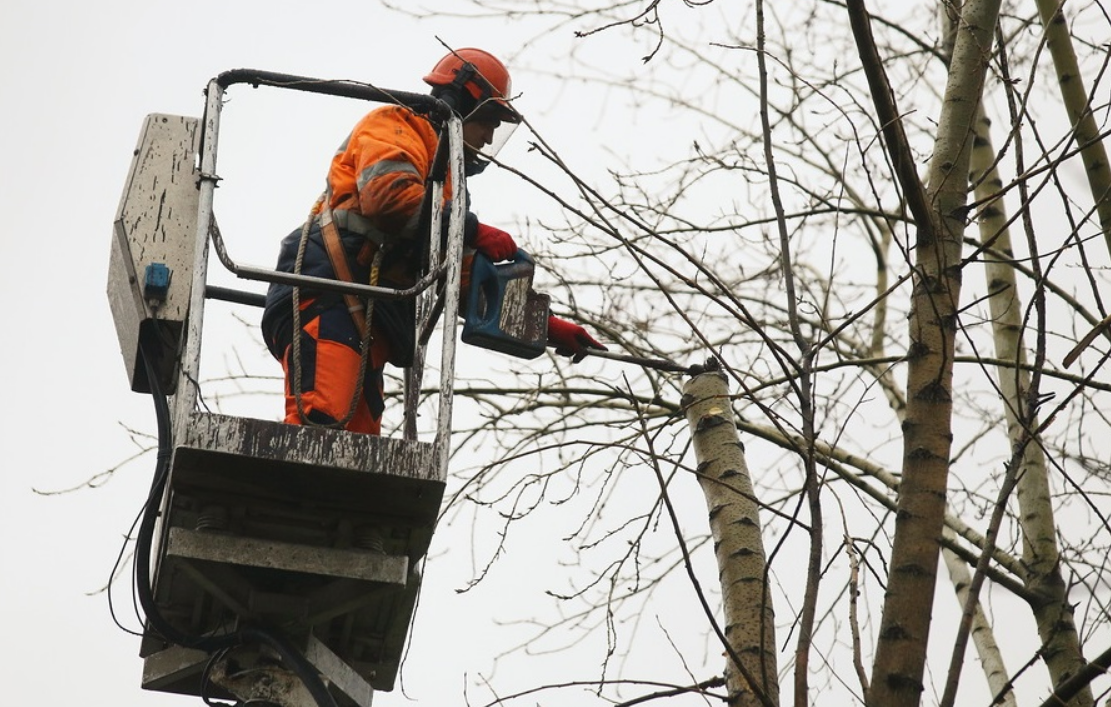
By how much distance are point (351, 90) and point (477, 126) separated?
0.78 metres

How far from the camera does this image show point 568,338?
5.26m

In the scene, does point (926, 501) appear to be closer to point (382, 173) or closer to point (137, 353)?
point (382, 173)

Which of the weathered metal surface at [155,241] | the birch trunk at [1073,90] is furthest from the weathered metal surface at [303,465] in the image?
the birch trunk at [1073,90]

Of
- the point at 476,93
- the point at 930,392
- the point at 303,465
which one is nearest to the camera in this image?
the point at 930,392

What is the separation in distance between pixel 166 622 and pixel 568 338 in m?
1.65

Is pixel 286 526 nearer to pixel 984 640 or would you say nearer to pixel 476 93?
pixel 476 93

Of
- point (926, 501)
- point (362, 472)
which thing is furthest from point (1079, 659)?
point (362, 472)

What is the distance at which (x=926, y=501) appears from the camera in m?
3.25

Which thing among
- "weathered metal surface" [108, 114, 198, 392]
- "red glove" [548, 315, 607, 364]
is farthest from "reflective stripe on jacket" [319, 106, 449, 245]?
"red glove" [548, 315, 607, 364]

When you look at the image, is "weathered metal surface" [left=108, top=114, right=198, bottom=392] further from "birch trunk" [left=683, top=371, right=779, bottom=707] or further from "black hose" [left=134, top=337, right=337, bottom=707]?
"birch trunk" [left=683, top=371, right=779, bottom=707]

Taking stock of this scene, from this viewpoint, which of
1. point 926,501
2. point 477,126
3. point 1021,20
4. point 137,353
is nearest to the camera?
point 926,501

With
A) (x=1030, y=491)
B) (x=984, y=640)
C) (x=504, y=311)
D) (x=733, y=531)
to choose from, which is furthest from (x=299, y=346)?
(x=984, y=640)

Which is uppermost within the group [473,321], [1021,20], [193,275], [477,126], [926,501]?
[1021,20]

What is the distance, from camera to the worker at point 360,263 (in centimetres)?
439
